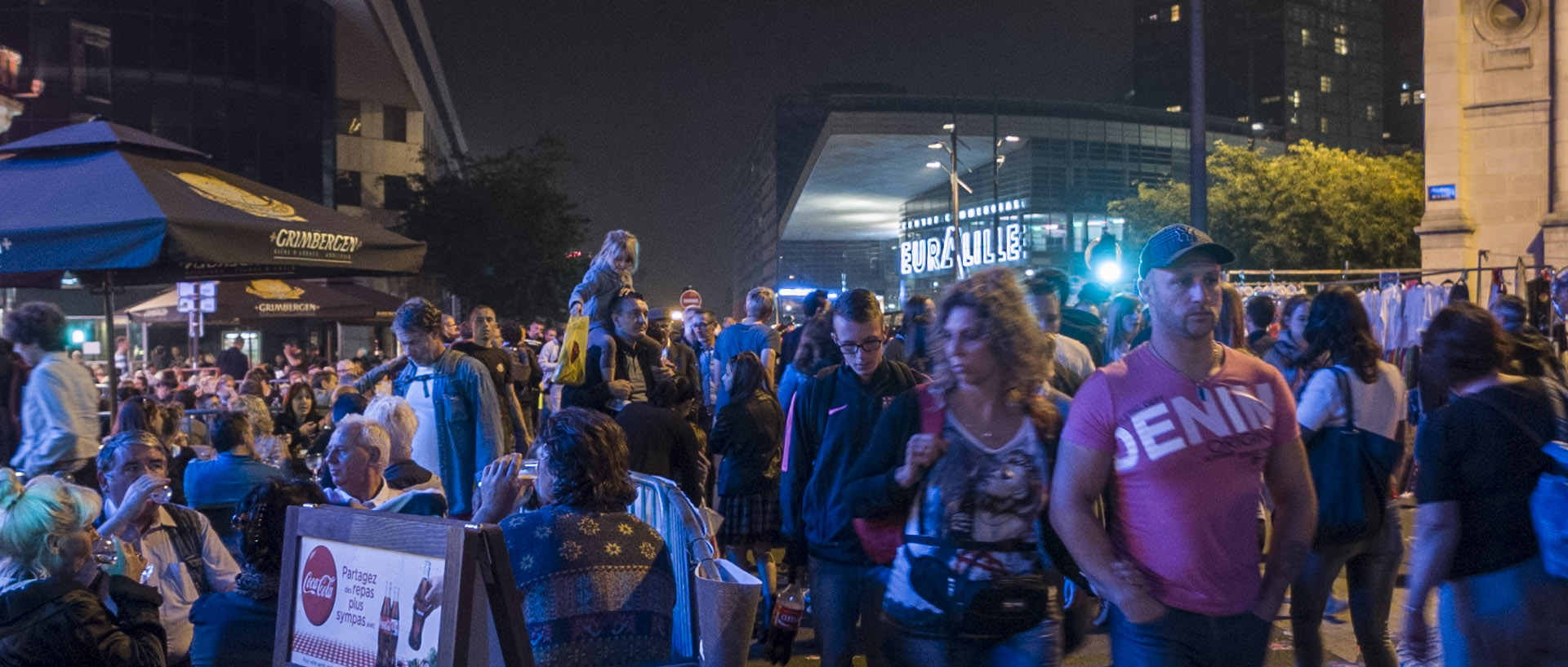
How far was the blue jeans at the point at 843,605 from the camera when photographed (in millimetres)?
4230

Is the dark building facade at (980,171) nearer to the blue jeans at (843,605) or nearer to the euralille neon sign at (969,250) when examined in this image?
the euralille neon sign at (969,250)

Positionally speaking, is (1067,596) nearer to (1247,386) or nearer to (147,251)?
(1247,386)

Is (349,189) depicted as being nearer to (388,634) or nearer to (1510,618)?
(388,634)

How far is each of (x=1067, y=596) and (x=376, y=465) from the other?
2.81 metres

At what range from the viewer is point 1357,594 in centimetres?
502

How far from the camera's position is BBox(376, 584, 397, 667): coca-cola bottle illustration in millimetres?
2641

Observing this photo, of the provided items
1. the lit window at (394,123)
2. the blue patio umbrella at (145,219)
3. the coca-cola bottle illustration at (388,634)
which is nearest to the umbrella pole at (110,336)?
the blue patio umbrella at (145,219)

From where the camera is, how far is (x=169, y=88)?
3838 centimetres

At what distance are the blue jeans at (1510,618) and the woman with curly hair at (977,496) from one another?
148 centimetres

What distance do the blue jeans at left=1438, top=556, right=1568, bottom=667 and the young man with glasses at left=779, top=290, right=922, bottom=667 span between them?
1858 mm

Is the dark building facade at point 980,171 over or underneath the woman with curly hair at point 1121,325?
over

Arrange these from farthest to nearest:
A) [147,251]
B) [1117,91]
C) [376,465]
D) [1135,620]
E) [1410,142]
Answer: [1117,91], [1410,142], [147,251], [376,465], [1135,620]

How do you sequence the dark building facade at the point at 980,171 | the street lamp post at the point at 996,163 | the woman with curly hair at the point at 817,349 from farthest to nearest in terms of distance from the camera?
the dark building facade at the point at 980,171 < the street lamp post at the point at 996,163 < the woman with curly hair at the point at 817,349

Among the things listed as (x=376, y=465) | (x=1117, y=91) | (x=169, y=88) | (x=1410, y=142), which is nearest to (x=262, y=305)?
(x=376, y=465)
